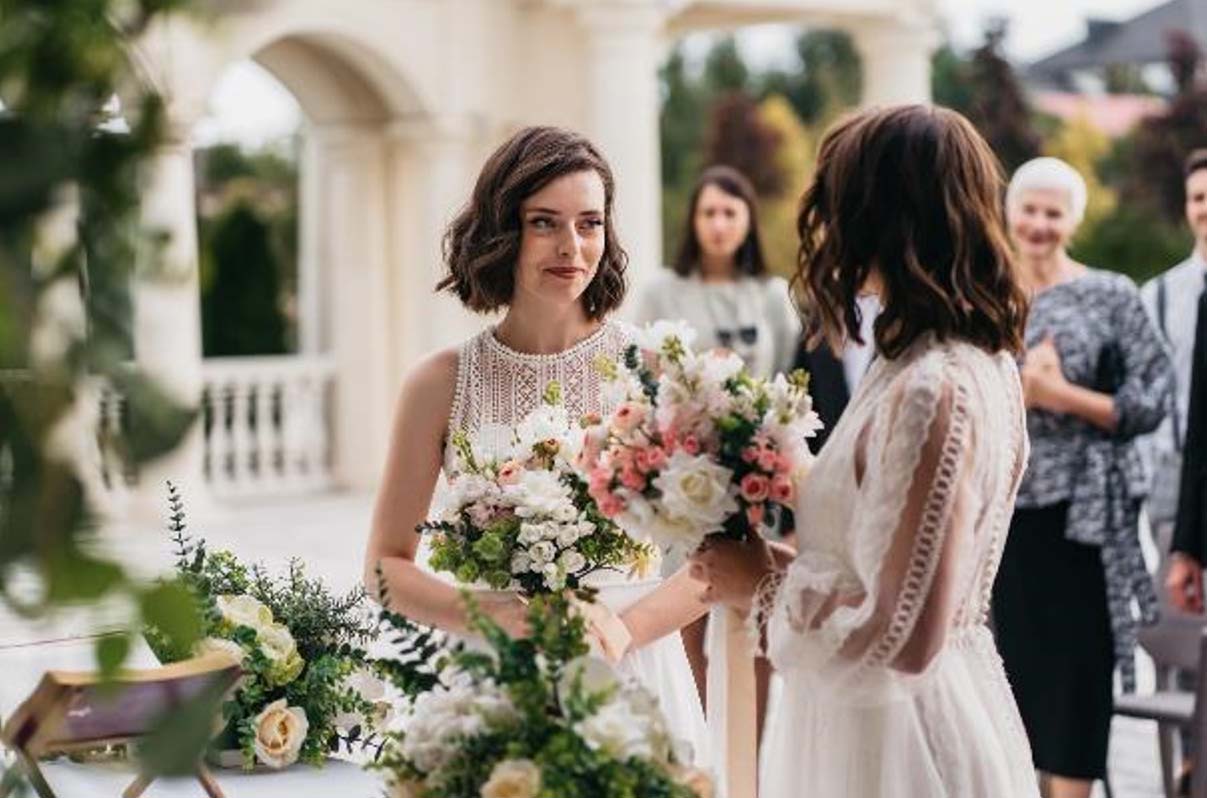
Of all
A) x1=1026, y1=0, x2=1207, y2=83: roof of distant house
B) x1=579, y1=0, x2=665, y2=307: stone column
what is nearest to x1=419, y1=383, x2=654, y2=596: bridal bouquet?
x1=579, y1=0, x2=665, y2=307: stone column

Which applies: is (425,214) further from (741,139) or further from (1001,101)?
(741,139)

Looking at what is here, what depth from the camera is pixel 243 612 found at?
3598 mm

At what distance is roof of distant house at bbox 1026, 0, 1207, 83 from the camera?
3198 cm

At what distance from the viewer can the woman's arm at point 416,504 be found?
364 centimetres

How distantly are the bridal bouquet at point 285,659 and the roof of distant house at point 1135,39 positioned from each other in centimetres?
2868

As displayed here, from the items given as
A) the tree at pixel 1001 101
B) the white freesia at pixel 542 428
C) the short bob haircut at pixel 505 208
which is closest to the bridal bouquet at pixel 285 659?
the white freesia at pixel 542 428

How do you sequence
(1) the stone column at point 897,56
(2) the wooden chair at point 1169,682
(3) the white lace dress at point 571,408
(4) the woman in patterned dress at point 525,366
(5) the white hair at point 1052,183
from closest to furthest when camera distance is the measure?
(4) the woman in patterned dress at point 525,366
(3) the white lace dress at point 571,408
(2) the wooden chair at point 1169,682
(5) the white hair at point 1052,183
(1) the stone column at point 897,56

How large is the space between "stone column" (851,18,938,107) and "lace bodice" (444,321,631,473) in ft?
46.4

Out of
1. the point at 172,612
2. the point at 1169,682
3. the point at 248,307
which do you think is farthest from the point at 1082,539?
the point at 248,307

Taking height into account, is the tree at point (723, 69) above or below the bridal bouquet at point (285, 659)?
above

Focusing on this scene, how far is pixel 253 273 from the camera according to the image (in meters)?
19.8

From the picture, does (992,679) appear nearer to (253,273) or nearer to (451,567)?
(451,567)

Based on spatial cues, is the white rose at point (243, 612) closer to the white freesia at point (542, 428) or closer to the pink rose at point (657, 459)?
the white freesia at point (542, 428)

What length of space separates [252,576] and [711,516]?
48.9 inches
